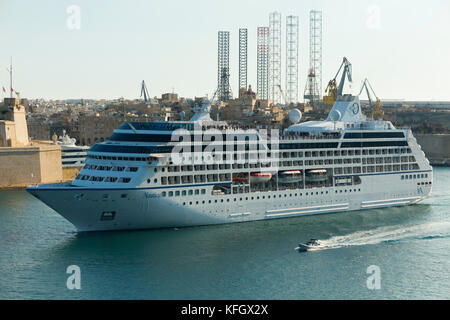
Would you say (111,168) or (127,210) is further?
(111,168)

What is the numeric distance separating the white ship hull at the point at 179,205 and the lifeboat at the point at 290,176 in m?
0.53

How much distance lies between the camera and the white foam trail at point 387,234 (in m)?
29.0

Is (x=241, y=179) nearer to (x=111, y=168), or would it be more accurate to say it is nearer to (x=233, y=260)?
(x=111, y=168)

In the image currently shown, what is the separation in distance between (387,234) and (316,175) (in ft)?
17.3

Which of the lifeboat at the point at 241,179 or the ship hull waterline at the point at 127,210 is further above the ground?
the lifeboat at the point at 241,179

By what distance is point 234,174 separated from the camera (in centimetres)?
3219

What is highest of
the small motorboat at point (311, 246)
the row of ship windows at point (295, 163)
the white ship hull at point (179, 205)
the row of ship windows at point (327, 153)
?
the row of ship windows at point (327, 153)

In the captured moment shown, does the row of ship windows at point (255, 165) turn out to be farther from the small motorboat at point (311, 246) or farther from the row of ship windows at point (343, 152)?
the small motorboat at point (311, 246)

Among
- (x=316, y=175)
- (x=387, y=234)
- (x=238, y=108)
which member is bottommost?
(x=387, y=234)

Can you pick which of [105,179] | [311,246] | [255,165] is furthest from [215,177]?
[311,246]

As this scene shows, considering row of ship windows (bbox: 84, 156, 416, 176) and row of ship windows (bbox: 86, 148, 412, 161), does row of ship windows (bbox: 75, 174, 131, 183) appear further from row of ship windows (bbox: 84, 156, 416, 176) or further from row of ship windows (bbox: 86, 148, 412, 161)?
row of ship windows (bbox: 86, 148, 412, 161)

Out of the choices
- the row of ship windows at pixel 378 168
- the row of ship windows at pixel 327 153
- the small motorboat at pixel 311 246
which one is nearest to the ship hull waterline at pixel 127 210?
the row of ship windows at pixel 327 153
